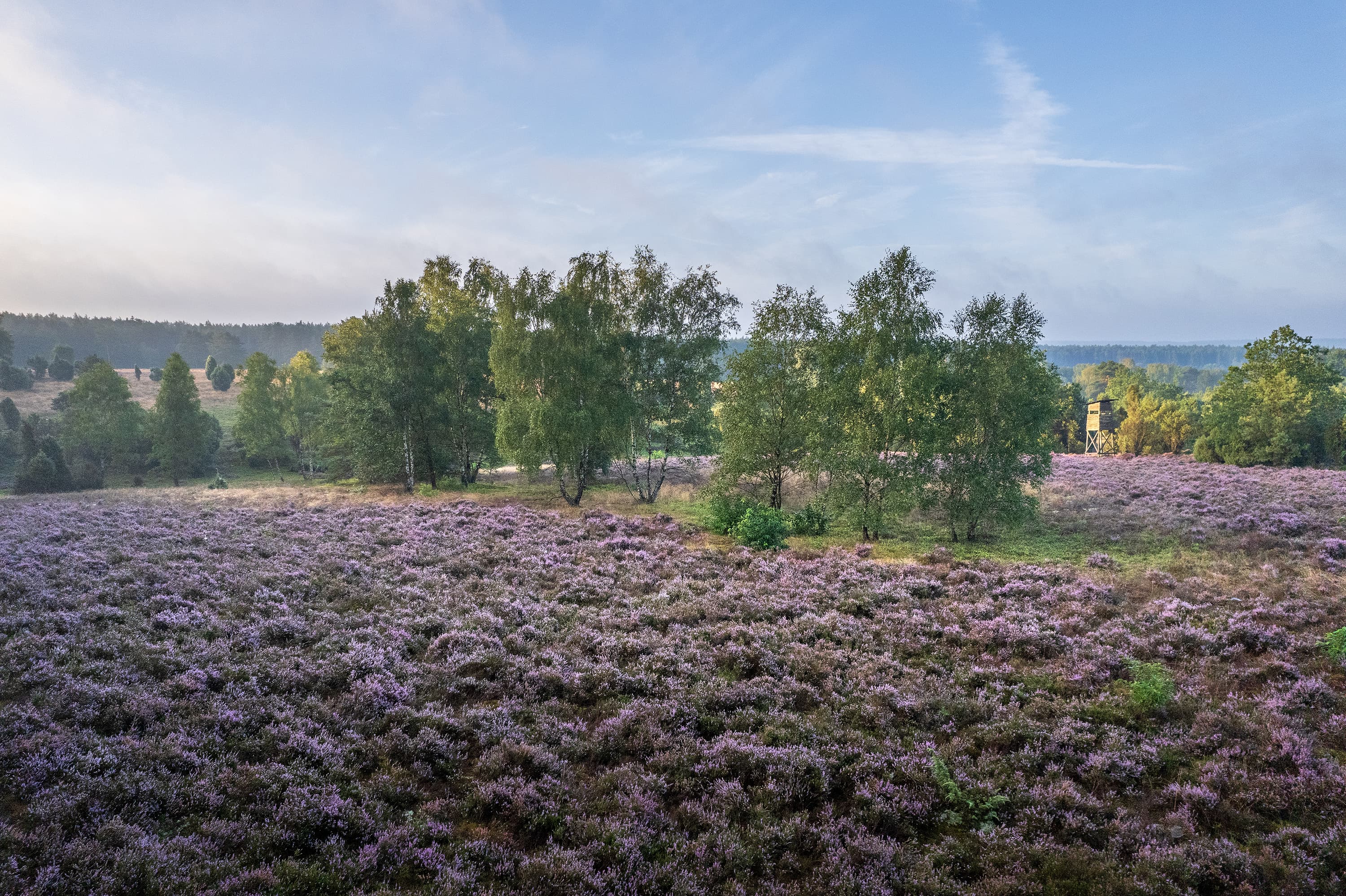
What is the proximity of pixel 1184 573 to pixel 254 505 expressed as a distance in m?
40.6

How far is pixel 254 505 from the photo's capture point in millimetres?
28656

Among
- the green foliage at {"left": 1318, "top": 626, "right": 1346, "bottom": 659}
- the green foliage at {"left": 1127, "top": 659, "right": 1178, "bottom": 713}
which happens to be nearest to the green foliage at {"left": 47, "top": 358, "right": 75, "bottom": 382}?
the green foliage at {"left": 1127, "top": 659, "right": 1178, "bottom": 713}

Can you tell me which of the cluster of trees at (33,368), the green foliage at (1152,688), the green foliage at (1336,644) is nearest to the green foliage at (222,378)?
the cluster of trees at (33,368)

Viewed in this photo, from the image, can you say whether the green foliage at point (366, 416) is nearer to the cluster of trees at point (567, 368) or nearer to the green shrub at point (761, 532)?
the cluster of trees at point (567, 368)

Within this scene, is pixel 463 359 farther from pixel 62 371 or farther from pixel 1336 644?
pixel 62 371

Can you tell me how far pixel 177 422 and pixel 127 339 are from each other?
Result: 181 m

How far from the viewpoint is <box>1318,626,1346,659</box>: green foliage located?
37.1 feet

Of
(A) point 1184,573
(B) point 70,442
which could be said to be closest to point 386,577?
(A) point 1184,573

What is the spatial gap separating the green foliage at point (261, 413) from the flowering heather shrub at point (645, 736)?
39826mm

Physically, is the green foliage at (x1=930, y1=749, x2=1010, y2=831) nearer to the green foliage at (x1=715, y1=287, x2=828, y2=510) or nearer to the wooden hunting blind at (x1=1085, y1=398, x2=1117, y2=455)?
the green foliage at (x1=715, y1=287, x2=828, y2=510)

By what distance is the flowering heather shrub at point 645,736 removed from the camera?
6.24m

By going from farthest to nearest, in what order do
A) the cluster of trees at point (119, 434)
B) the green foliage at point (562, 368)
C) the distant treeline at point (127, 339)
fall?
the distant treeline at point (127, 339)
the cluster of trees at point (119, 434)
the green foliage at point (562, 368)

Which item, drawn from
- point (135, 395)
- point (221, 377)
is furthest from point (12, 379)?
point (221, 377)

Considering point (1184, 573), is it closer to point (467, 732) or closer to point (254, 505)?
point (467, 732)
